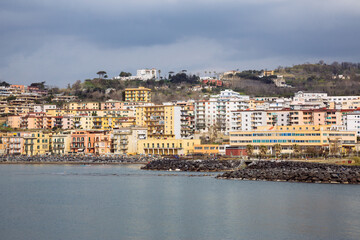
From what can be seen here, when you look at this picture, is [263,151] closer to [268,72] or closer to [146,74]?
[146,74]

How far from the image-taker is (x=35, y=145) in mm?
73250

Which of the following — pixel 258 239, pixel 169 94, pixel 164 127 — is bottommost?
pixel 258 239

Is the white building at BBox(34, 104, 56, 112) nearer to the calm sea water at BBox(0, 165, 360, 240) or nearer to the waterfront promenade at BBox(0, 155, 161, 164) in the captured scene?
the waterfront promenade at BBox(0, 155, 161, 164)

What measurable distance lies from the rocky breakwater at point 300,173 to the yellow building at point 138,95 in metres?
50.5

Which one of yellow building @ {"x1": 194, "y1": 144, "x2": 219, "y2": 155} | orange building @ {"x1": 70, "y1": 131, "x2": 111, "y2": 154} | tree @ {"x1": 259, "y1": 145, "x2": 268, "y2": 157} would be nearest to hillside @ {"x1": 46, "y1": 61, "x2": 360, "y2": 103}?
orange building @ {"x1": 70, "y1": 131, "x2": 111, "y2": 154}

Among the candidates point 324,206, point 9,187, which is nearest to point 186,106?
point 9,187

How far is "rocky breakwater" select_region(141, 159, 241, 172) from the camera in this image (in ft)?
168

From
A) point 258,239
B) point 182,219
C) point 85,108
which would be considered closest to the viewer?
point 258,239

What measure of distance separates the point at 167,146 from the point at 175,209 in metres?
36.6

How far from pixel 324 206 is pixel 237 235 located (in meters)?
8.71

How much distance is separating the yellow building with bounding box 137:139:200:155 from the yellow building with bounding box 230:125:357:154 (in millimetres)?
5529

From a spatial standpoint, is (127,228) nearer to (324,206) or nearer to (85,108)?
(324,206)

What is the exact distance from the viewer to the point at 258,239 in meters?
22.4

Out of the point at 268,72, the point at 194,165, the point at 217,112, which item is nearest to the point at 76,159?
the point at 194,165
